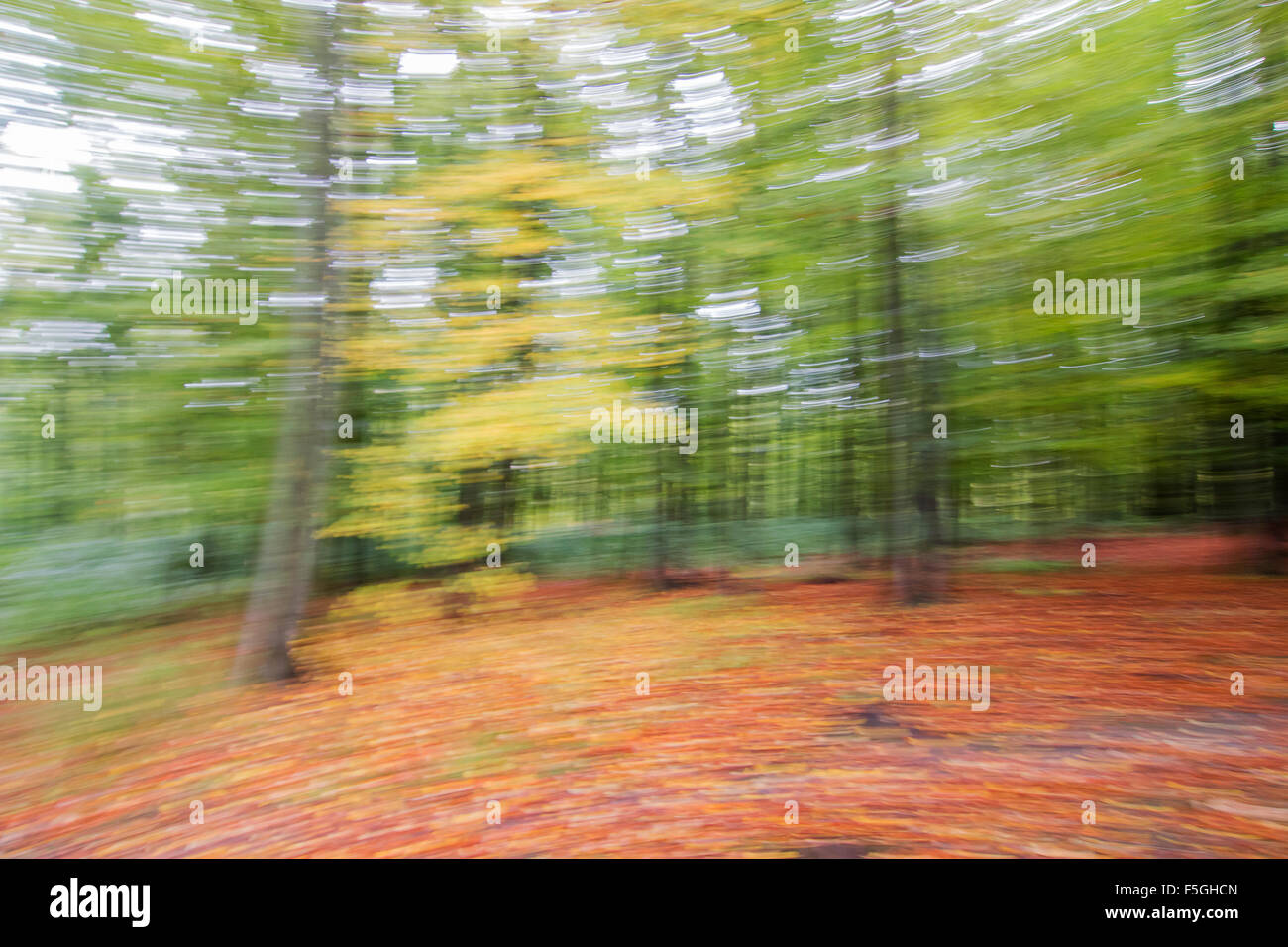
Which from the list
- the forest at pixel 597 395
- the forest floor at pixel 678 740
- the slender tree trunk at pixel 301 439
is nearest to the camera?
the forest floor at pixel 678 740

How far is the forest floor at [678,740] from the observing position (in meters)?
2.96

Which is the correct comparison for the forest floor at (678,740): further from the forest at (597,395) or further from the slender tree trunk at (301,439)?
the slender tree trunk at (301,439)

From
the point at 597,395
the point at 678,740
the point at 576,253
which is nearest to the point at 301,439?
the point at 597,395

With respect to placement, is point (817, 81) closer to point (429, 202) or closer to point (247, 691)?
point (429, 202)

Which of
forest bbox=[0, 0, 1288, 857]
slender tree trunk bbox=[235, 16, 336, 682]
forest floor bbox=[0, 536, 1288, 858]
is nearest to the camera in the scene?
forest floor bbox=[0, 536, 1288, 858]

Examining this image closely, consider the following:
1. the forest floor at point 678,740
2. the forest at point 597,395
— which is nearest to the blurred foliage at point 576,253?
the forest at point 597,395

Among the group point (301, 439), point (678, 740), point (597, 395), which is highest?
point (597, 395)

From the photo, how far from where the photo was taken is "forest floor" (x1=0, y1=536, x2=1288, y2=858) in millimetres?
2955

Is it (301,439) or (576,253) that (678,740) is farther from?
(576,253)

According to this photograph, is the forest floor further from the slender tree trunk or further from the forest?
the slender tree trunk

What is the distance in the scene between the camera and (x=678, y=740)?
12.7ft

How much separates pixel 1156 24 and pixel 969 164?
2.21 metres

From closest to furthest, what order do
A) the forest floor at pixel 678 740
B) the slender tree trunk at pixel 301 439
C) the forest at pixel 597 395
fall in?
the forest floor at pixel 678 740, the forest at pixel 597 395, the slender tree trunk at pixel 301 439

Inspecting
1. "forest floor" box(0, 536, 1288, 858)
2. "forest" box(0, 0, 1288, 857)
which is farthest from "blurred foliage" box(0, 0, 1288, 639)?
"forest floor" box(0, 536, 1288, 858)
